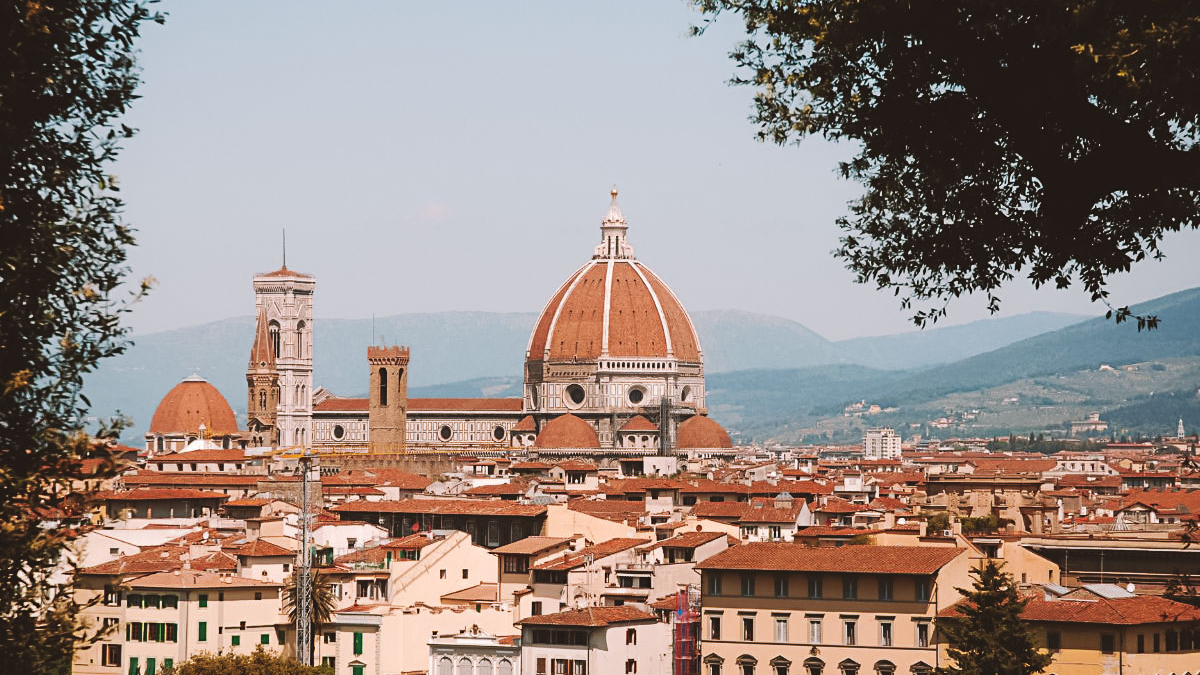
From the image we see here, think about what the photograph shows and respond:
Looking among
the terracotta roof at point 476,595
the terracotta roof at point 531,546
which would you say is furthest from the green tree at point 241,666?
the terracotta roof at point 531,546

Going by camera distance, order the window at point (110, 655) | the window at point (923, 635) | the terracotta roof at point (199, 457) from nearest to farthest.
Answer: the window at point (923, 635) < the window at point (110, 655) < the terracotta roof at point (199, 457)

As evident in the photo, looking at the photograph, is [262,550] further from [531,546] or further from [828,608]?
[828,608]

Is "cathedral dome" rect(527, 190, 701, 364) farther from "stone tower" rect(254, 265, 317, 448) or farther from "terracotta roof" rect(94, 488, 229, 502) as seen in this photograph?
"terracotta roof" rect(94, 488, 229, 502)

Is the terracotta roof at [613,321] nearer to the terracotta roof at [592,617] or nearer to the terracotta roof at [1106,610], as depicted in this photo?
the terracotta roof at [592,617]

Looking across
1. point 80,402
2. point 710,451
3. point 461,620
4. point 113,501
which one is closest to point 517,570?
point 461,620

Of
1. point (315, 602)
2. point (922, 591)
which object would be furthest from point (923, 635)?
point (315, 602)
